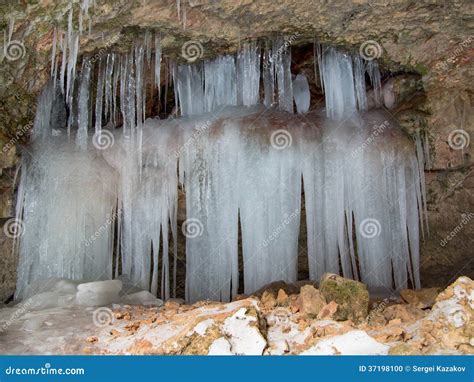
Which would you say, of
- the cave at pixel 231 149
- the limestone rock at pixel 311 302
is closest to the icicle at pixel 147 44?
the cave at pixel 231 149

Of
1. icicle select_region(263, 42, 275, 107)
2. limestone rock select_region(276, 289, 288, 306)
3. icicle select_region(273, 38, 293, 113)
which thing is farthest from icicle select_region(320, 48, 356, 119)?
limestone rock select_region(276, 289, 288, 306)

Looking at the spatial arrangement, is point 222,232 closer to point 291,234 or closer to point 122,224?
point 291,234

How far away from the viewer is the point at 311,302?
4449mm

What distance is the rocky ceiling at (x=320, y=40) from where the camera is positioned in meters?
5.13

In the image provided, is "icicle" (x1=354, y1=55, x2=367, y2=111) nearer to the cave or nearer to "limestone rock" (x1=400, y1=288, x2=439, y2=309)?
the cave

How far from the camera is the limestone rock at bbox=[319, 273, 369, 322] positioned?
437 centimetres

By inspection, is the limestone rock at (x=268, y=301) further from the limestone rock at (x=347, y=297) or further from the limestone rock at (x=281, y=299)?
the limestone rock at (x=347, y=297)

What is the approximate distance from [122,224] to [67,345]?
230 cm

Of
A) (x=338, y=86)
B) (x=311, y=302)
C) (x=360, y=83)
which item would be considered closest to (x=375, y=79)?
(x=360, y=83)

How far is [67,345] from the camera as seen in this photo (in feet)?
13.9

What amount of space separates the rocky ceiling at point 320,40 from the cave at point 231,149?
20 millimetres

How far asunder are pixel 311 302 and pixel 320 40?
2843mm

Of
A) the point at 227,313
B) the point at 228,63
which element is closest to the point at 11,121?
the point at 228,63

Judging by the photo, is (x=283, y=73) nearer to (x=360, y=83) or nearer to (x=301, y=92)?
(x=301, y=92)
